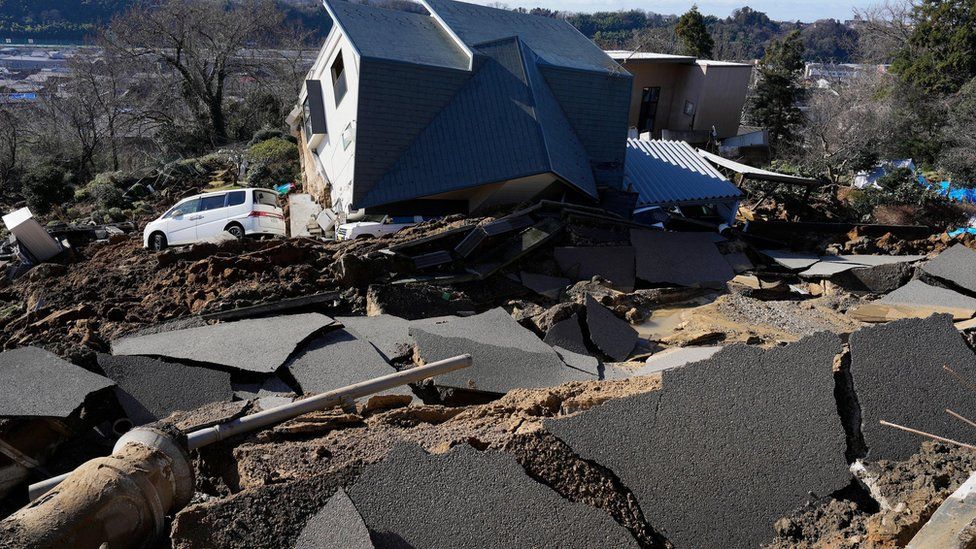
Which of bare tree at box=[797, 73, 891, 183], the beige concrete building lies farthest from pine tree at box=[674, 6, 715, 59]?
the beige concrete building

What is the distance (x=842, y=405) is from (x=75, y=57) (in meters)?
38.5

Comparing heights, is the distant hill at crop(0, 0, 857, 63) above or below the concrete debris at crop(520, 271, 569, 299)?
above

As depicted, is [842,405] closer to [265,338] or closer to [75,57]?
[265,338]

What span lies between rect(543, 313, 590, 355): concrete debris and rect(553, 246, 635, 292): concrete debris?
3.26 m

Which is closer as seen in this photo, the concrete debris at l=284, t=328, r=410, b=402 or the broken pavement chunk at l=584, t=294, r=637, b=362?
the concrete debris at l=284, t=328, r=410, b=402

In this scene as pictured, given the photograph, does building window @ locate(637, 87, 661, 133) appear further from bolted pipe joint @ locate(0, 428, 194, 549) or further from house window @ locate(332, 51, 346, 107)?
bolted pipe joint @ locate(0, 428, 194, 549)

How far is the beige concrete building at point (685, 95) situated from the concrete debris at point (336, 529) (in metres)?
28.1

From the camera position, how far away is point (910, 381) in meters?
4.78

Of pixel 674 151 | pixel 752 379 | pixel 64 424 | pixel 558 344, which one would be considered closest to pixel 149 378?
pixel 64 424

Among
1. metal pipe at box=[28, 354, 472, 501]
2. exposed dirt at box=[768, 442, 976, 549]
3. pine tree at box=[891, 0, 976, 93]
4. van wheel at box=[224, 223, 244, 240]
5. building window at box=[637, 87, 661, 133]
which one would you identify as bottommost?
van wheel at box=[224, 223, 244, 240]

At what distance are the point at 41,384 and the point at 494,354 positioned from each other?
434cm

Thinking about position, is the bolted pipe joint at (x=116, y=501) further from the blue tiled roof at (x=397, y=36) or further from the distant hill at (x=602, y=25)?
the distant hill at (x=602, y=25)

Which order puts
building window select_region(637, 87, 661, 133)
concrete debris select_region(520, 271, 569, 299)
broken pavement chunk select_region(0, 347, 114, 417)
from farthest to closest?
building window select_region(637, 87, 661, 133) → concrete debris select_region(520, 271, 569, 299) → broken pavement chunk select_region(0, 347, 114, 417)

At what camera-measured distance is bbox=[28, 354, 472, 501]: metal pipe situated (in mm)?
4438
